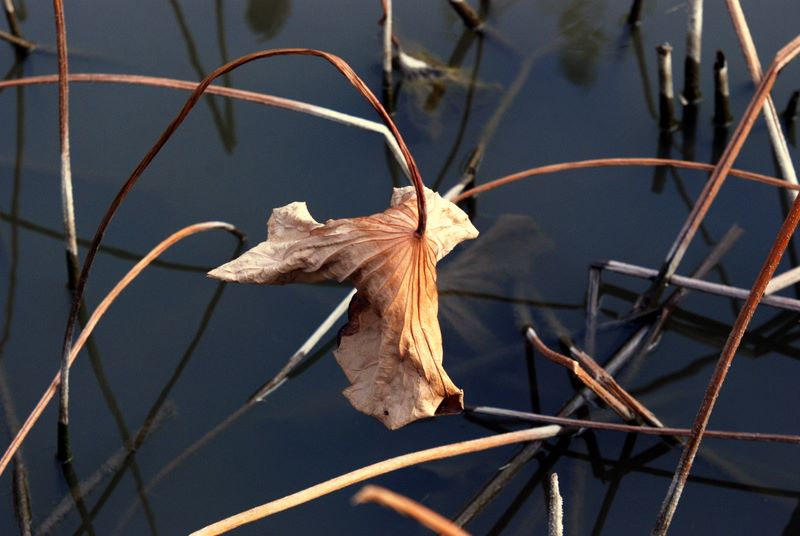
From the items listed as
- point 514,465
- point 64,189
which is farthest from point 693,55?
point 64,189

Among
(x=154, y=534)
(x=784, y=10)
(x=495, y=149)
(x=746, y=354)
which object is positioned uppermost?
(x=784, y=10)

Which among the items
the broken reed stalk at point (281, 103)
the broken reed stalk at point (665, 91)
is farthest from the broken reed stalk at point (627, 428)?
the broken reed stalk at point (665, 91)

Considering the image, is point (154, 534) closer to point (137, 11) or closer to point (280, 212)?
point (280, 212)

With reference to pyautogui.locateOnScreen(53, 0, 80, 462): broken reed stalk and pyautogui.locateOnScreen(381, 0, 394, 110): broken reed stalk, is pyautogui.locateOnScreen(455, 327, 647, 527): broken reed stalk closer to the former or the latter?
pyautogui.locateOnScreen(53, 0, 80, 462): broken reed stalk

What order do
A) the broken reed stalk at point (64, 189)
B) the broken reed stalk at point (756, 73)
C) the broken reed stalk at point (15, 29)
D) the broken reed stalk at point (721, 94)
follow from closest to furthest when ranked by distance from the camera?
the broken reed stalk at point (64, 189)
the broken reed stalk at point (756, 73)
the broken reed stalk at point (721, 94)
the broken reed stalk at point (15, 29)

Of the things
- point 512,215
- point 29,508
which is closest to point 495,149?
point 512,215

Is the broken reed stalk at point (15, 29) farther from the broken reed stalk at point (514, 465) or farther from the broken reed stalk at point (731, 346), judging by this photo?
the broken reed stalk at point (731, 346)
